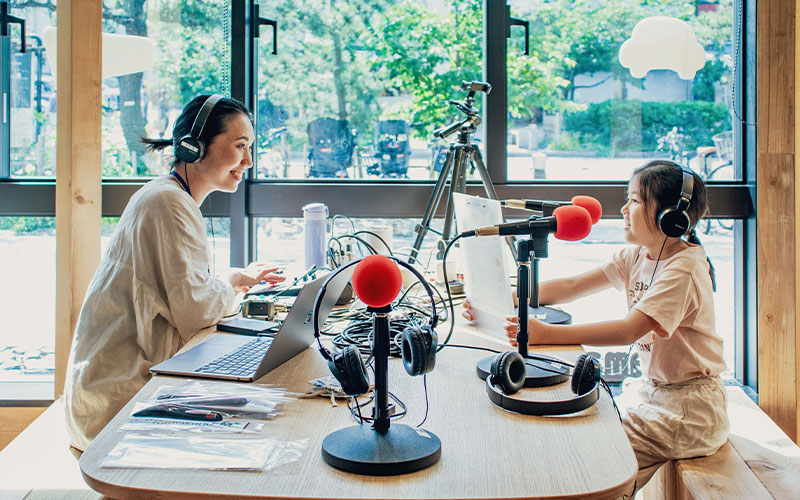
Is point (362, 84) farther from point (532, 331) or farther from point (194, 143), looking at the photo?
point (532, 331)

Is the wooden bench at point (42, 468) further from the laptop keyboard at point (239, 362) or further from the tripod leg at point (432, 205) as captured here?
Answer: the tripod leg at point (432, 205)

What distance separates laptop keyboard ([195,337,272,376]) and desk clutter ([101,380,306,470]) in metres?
0.06

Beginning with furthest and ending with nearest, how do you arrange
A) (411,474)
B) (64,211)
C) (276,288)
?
(64,211) → (276,288) → (411,474)

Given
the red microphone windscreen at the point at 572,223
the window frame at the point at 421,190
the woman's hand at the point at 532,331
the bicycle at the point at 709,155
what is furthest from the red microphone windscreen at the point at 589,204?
the bicycle at the point at 709,155

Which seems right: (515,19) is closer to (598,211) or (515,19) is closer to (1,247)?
(598,211)

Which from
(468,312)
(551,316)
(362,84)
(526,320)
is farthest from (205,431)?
(362,84)

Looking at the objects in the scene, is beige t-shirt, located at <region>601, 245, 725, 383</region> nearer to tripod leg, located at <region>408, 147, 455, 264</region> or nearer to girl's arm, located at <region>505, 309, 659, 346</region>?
girl's arm, located at <region>505, 309, 659, 346</region>

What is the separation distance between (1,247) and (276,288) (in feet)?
4.68

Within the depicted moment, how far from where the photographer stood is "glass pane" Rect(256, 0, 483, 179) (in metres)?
2.91

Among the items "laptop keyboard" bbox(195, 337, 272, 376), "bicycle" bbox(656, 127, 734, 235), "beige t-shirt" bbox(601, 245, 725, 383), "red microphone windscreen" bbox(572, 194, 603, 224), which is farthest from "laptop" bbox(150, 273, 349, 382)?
"bicycle" bbox(656, 127, 734, 235)

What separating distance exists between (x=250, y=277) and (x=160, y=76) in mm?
1202

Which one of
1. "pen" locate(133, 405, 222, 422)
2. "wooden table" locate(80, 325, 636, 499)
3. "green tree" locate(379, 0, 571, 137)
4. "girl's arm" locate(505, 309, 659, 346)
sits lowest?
"wooden table" locate(80, 325, 636, 499)

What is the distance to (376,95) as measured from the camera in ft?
9.63

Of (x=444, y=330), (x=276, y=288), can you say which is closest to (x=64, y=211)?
(x=276, y=288)
